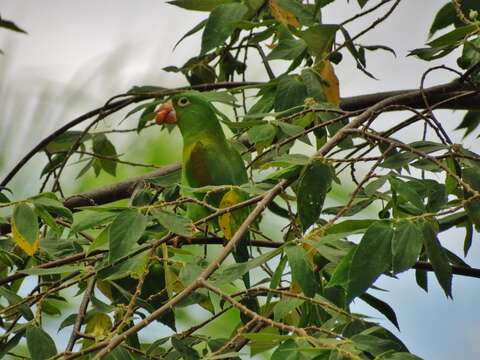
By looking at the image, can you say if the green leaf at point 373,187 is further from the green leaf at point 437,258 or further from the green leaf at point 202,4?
the green leaf at point 202,4

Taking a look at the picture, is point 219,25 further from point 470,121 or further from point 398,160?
point 470,121

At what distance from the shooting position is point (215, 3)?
4.38ft

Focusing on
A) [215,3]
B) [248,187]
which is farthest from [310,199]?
[215,3]

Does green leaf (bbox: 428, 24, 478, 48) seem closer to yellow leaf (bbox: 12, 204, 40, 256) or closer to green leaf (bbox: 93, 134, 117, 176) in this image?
yellow leaf (bbox: 12, 204, 40, 256)

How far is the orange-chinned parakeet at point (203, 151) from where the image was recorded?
1.35m

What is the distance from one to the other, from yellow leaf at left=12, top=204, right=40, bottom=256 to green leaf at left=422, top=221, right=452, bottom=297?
1.51ft

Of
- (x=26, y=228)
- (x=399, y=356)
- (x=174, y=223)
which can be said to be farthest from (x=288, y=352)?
(x=26, y=228)

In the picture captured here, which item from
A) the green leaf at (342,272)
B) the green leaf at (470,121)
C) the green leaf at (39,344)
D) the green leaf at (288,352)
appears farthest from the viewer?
the green leaf at (470,121)

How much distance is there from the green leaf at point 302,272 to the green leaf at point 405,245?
0.30 feet

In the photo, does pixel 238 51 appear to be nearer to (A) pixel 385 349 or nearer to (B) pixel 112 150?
(B) pixel 112 150

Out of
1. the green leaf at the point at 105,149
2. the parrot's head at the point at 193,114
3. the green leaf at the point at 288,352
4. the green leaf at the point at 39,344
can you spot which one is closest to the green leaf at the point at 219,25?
the parrot's head at the point at 193,114

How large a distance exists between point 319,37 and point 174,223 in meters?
0.45

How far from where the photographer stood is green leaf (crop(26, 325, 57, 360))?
1076mm

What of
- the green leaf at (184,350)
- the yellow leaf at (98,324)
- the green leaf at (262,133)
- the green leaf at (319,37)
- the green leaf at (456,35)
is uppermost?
the green leaf at (456,35)
